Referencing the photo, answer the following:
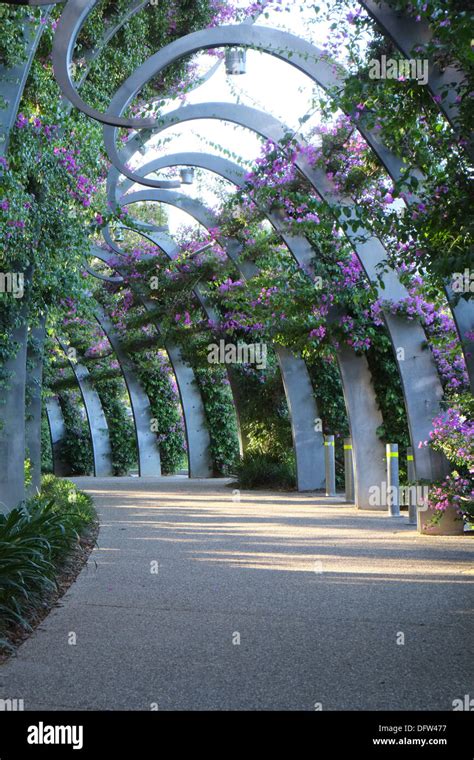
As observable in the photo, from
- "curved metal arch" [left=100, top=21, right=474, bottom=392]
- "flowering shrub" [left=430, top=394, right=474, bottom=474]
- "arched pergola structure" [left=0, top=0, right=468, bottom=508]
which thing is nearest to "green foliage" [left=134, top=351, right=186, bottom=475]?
"arched pergola structure" [left=0, top=0, right=468, bottom=508]

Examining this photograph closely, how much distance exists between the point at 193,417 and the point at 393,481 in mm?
12311

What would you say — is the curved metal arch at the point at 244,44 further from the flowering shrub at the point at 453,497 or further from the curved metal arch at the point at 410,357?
the flowering shrub at the point at 453,497

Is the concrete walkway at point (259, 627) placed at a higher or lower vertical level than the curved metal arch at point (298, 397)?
lower

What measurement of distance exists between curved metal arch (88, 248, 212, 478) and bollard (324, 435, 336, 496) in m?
7.55

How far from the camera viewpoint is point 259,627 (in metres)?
5.67

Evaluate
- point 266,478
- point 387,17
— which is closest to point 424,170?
point 387,17

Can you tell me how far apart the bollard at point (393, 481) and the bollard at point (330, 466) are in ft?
12.4

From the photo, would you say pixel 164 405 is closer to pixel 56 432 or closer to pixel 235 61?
pixel 56 432

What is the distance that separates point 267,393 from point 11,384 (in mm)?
9491

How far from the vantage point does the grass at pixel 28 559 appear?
576 cm

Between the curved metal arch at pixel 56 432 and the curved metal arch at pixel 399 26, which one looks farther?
the curved metal arch at pixel 56 432

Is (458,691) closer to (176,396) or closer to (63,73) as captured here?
(63,73)

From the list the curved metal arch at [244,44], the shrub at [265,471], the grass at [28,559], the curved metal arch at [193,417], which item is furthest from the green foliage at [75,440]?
the grass at [28,559]
